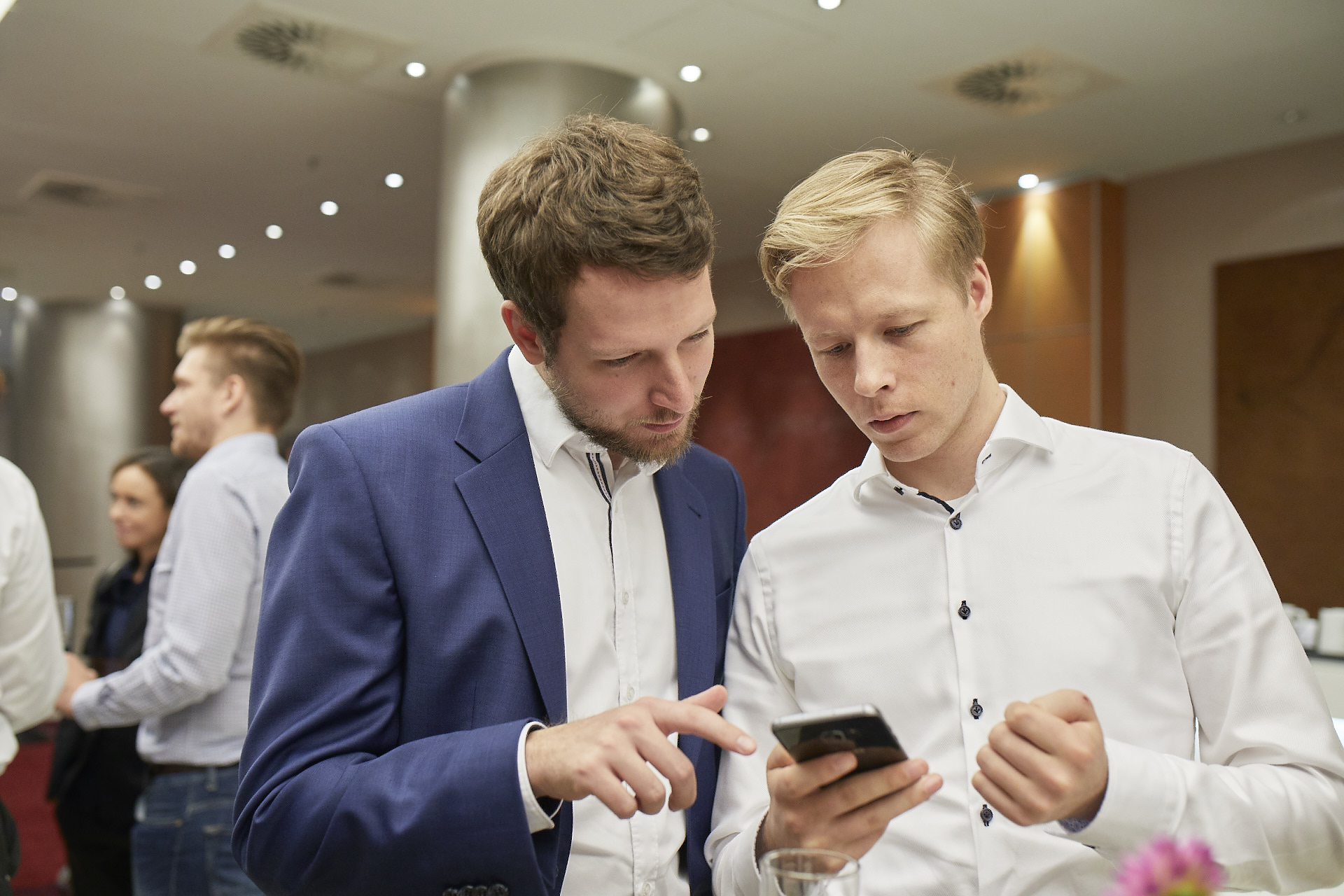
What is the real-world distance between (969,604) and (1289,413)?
6482 millimetres

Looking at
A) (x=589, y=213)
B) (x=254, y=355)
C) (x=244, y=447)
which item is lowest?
(x=244, y=447)

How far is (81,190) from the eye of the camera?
25.8ft

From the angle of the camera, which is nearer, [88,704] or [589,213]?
[589,213]

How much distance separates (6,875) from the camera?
7.37ft

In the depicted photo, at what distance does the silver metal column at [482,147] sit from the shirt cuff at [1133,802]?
446cm

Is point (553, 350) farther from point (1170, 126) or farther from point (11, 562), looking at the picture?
point (1170, 126)

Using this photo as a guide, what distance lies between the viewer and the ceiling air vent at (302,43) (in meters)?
5.00

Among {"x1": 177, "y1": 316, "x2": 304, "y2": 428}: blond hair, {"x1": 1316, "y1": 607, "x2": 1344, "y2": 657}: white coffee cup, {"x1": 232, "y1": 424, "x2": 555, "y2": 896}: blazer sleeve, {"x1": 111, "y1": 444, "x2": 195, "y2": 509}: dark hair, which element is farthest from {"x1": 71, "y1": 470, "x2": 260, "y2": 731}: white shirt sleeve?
{"x1": 1316, "y1": 607, "x2": 1344, "y2": 657}: white coffee cup

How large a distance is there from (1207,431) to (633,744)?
7.28 meters

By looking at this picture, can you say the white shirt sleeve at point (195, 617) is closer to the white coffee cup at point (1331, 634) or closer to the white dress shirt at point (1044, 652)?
the white dress shirt at point (1044, 652)

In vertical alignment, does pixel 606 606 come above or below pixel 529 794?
above

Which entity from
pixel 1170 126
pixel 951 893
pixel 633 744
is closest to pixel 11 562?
pixel 633 744

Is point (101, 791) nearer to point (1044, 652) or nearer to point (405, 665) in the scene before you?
point (405, 665)

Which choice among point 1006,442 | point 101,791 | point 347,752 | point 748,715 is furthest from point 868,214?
point 101,791
